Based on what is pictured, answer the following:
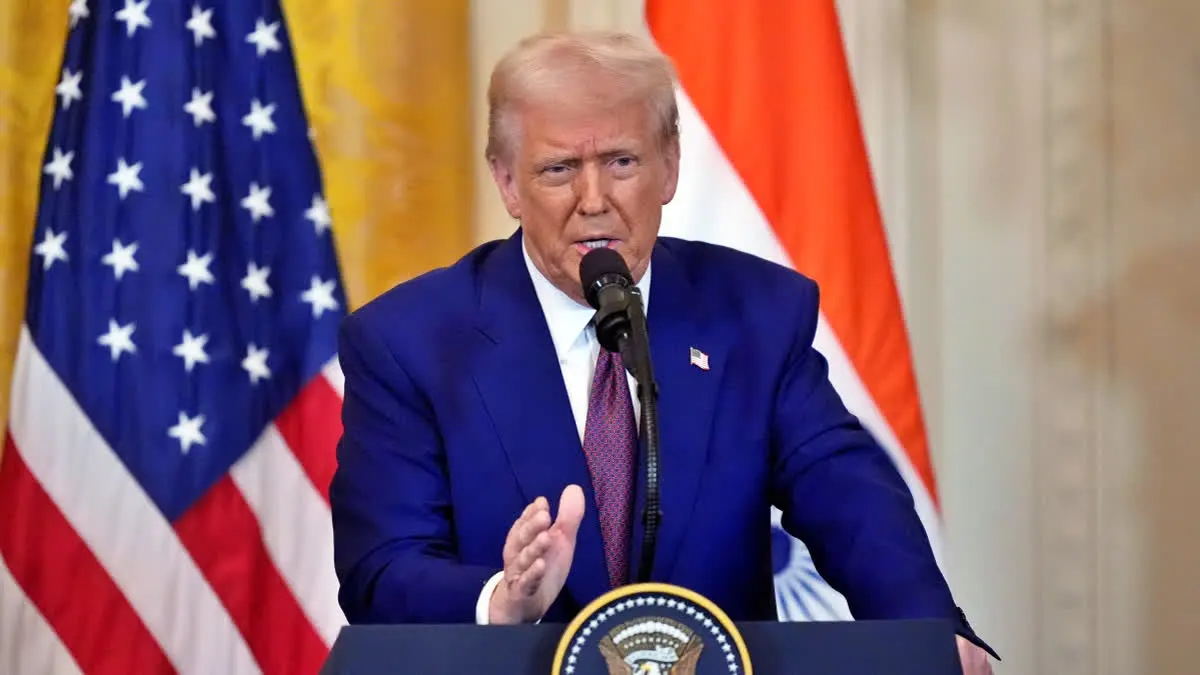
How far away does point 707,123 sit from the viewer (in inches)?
133

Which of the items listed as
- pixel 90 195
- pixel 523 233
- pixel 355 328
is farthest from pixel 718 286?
pixel 90 195

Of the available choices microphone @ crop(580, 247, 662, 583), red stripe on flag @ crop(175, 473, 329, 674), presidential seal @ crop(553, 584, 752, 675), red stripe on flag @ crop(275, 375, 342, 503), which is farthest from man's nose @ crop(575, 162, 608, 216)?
red stripe on flag @ crop(175, 473, 329, 674)

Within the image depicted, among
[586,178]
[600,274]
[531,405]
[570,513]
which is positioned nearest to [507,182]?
[586,178]

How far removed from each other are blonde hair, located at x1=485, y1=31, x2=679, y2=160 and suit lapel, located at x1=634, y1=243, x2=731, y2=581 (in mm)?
292

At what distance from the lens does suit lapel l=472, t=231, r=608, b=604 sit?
2.18 m

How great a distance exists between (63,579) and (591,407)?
1.51m

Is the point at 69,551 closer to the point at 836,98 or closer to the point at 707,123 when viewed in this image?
the point at 707,123

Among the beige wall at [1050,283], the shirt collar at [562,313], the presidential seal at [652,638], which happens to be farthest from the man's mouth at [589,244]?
the beige wall at [1050,283]

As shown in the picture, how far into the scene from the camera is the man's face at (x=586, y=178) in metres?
2.33

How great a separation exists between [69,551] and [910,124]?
2305 mm

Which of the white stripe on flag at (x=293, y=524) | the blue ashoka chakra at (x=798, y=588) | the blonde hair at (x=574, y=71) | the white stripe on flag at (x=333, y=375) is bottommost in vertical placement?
the blue ashoka chakra at (x=798, y=588)

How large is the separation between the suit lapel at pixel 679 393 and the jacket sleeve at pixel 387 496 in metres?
0.31

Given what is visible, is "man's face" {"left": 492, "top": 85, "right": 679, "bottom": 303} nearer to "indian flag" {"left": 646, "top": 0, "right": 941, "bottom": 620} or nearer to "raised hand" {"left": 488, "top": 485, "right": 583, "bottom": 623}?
"raised hand" {"left": 488, "top": 485, "right": 583, "bottom": 623}

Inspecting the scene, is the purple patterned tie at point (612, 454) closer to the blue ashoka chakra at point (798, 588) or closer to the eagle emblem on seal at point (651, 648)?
the eagle emblem on seal at point (651, 648)
